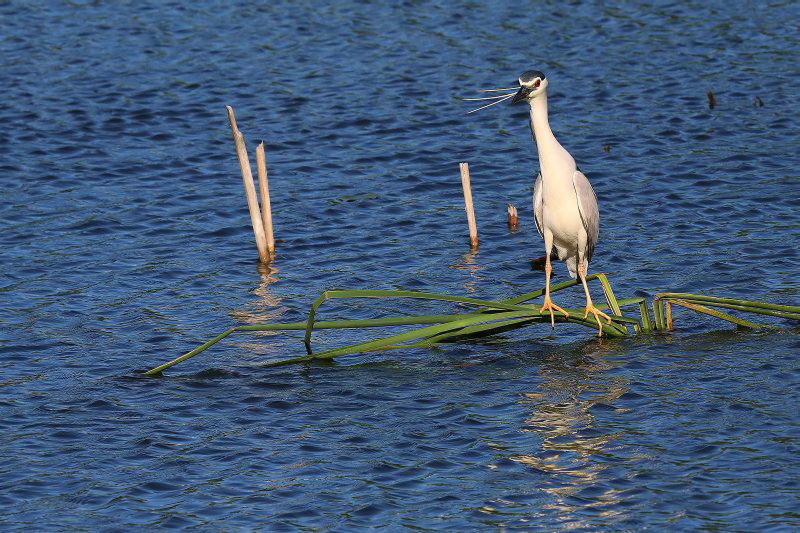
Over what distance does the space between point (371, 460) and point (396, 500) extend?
772 millimetres

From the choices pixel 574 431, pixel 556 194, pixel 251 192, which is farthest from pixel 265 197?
pixel 574 431

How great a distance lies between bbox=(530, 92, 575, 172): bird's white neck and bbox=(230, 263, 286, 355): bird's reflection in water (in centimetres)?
351

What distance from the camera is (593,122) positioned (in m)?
20.9

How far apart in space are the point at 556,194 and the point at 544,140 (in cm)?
57

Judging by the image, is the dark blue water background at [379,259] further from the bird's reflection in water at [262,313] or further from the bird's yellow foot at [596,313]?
the bird's yellow foot at [596,313]

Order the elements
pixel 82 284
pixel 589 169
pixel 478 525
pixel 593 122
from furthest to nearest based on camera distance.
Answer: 1. pixel 593 122
2. pixel 589 169
3. pixel 82 284
4. pixel 478 525

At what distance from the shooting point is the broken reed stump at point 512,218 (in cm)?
1719

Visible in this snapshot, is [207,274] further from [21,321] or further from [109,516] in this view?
[109,516]

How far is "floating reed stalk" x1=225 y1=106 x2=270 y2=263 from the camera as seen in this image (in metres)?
15.6

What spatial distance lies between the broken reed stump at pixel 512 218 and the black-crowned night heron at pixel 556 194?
374 centimetres

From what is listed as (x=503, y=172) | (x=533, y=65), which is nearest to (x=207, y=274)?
(x=503, y=172)

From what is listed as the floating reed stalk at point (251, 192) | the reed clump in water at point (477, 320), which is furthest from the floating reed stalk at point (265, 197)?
the reed clump in water at point (477, 320)

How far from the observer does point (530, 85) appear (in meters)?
12.5

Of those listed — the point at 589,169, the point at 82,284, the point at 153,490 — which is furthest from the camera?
the point at 589,169
